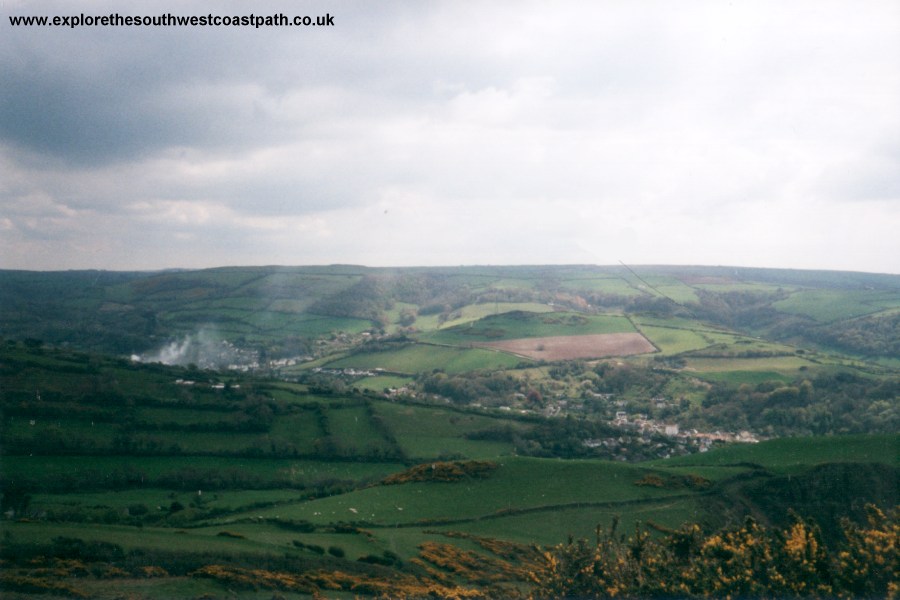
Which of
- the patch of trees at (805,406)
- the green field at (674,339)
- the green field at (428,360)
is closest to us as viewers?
the patch of trees at (805,406)

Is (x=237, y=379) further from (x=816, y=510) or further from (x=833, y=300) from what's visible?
(x=833, y=300)

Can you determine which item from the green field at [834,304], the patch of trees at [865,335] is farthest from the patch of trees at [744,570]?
the green field at [834,304]

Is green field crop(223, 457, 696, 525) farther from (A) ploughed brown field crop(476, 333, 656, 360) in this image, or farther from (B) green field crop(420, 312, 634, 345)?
(B) green field crop(420, 312, 634, 345)

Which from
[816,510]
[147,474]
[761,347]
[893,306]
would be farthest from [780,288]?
[147,474]

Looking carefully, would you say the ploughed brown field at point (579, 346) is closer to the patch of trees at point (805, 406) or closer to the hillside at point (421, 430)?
the hillside at point (421, 430)

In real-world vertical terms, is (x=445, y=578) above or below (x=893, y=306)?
below

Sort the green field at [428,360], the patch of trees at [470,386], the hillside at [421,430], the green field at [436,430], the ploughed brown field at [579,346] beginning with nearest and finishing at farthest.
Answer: the hillside at [421,430]
the green field at [436,430]
the patch of trees at [470,386]
the green field at [428,360]
the ploughed brown field at [579,346]

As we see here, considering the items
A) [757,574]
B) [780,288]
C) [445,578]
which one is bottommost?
[445,578]

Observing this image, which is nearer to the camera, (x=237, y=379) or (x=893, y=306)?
(x=237, y=379)

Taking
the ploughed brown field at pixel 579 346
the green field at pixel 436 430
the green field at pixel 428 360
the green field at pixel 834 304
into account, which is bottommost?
the green field at pixel 436 430
